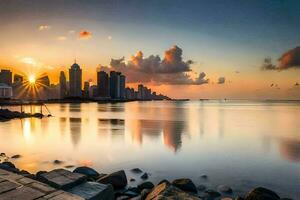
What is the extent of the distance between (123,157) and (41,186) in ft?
60.0

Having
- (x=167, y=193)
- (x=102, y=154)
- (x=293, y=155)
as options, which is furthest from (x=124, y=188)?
(x=293, y=155)

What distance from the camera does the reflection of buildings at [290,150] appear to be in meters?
25.6

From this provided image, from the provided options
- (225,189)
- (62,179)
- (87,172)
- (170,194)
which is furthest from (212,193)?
(62,179)

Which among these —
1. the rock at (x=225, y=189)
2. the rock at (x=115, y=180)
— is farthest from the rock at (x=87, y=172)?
the rock at (x=225, y=189)

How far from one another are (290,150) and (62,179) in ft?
100

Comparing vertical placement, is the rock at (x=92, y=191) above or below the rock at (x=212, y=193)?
above

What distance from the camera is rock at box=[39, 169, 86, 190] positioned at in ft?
24.6

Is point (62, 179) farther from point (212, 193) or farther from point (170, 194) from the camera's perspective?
point (212, 193)

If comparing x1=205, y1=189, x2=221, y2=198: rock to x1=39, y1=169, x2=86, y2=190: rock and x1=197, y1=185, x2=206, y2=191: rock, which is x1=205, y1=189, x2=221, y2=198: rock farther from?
x1=39, y1=169, x2=86, y2=190: rock

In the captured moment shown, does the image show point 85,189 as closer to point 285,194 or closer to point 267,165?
point 285,194

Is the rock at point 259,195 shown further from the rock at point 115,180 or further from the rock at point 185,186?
the rock at point 115,180

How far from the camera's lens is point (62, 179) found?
313 inches

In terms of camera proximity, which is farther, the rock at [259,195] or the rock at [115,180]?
the rock at [115,180]

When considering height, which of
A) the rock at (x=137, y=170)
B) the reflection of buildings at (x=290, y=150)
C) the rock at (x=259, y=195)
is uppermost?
the rock at (x=259, y=195)
